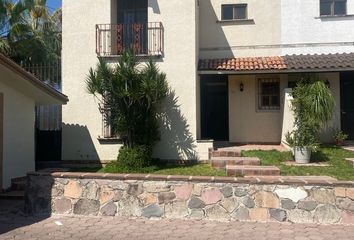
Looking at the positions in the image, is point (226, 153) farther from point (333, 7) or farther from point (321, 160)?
point (333, 7)

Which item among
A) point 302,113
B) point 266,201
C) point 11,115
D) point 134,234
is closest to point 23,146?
point 11,115

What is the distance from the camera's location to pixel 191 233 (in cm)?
667

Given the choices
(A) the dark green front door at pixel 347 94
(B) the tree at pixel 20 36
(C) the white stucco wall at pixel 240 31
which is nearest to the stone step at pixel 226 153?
(C) the white stucco wall at pixel 240 31

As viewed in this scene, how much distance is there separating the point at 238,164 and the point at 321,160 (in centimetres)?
265

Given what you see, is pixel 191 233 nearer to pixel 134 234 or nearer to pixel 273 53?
pixel 134 234

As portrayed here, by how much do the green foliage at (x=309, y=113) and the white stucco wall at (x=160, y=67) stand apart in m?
2.95

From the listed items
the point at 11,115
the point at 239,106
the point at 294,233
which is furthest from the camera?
the point at 239,106

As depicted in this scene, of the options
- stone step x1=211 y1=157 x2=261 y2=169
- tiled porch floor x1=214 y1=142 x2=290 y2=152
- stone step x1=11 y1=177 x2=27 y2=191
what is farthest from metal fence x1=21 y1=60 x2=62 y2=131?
stone step x1=211 y1=157 x2=261 y2=169

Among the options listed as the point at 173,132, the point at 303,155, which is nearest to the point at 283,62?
the point at 303,155

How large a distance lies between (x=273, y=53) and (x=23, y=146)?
31.8ft

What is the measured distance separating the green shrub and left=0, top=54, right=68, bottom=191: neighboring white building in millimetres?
2534

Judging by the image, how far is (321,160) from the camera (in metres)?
11.8

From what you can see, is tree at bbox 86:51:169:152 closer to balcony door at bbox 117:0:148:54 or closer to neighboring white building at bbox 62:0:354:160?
neighboring white building at bbox 62:0:354:160

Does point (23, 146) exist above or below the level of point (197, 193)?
above
